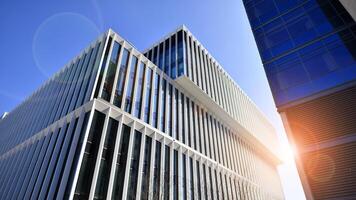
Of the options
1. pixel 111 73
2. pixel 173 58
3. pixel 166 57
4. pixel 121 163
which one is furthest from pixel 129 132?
pixel 166 57

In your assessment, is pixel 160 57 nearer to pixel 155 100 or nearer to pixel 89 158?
pixel 155 100

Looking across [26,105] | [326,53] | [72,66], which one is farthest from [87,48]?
[326,53]

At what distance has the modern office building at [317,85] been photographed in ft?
45.4

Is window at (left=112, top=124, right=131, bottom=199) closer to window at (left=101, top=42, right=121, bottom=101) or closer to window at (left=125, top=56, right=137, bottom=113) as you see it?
window at (left=125, top=56, right=137, bottom=113)

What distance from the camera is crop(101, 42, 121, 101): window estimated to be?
2258cm

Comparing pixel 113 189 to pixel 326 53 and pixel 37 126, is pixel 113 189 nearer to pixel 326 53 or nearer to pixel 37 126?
pixel 37 126

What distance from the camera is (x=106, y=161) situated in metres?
19.1

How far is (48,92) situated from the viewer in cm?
3178

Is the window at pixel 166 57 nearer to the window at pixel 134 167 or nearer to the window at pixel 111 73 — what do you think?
Answer: the window at pixel 111 73

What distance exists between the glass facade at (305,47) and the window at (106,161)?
48.7ft

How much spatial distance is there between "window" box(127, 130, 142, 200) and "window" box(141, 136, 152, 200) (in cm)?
100

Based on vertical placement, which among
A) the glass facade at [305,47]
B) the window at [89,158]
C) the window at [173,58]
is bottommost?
the window at [89,158]

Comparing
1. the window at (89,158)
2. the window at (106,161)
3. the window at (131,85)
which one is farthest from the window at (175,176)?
the window at (89,158)

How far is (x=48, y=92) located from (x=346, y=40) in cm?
3490
